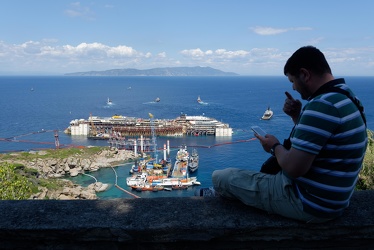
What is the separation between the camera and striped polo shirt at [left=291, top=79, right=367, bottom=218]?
5.77ft

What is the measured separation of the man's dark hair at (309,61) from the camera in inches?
74.4

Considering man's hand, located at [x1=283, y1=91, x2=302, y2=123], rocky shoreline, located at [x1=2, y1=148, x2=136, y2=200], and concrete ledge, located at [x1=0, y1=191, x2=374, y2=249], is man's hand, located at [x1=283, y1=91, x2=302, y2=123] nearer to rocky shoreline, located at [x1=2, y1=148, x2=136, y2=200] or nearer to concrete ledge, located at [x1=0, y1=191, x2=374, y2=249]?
concrete ledge, located at [x1=0, y1=191, x2=374, y2=249]

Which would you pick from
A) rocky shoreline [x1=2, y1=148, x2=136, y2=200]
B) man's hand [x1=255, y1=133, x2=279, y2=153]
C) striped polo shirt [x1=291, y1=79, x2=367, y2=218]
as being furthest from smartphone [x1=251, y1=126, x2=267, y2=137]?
rocky shoreline [x1=2, y1=148, x2=136, y2=200]

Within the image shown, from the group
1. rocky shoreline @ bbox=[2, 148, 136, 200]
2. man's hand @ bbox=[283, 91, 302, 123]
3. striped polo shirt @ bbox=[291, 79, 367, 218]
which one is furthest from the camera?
rocky shoreline @ bbox=[2, 148, 136, 200]

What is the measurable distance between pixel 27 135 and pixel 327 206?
165 ft

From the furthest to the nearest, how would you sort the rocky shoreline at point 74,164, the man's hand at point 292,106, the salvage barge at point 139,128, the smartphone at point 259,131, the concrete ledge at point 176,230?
the salvage barge at point 139,128 → the rocky shoreline at point 74,164 → the man's hand at point 292,106 → the smartphone at point 259,131 → the concrete ledge at point 176,230

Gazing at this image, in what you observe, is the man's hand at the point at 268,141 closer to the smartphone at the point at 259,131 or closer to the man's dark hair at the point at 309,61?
the smartphone at the point at 259,131

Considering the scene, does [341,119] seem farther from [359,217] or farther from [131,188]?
[131,188]

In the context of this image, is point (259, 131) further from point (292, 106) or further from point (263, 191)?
point (263, 191)

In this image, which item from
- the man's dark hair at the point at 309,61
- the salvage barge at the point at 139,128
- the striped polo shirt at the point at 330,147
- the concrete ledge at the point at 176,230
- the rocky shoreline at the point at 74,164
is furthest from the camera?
the salvage barge at the point at 139,128

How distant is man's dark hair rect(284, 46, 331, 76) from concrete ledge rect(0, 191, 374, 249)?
0.97m

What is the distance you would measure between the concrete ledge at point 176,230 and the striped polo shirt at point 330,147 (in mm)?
179

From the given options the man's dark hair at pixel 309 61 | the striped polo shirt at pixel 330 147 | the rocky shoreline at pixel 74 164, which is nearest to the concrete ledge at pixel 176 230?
the striped polo shirt at pixel 330 147

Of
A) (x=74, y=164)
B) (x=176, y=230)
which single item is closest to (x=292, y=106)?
(x=176, y=230)
